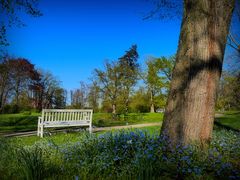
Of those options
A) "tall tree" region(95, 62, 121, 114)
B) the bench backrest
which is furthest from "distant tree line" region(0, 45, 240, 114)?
the bench backrest

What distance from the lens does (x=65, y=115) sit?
34.8 ft

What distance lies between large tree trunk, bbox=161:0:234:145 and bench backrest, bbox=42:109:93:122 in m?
6.98

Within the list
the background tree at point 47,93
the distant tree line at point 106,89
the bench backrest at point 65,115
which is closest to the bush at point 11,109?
the distant tree line at point 106,89

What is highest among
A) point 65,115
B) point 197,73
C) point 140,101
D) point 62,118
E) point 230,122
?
point 140,101

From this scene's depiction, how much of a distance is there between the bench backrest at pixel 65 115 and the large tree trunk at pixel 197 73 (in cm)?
698

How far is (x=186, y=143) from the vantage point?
387cm

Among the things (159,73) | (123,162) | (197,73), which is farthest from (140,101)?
(123,162)

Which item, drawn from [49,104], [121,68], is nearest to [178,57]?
[121,68]

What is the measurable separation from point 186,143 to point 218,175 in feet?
2.92

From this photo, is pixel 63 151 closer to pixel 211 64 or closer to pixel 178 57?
pixel 178 57

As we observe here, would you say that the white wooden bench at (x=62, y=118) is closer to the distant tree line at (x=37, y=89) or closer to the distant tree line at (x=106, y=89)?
the distant tree line at (x=106, y=89)

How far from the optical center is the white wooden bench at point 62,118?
9.82 meters

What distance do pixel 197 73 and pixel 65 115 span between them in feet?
25.5

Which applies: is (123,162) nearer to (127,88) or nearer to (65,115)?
(65,115)
